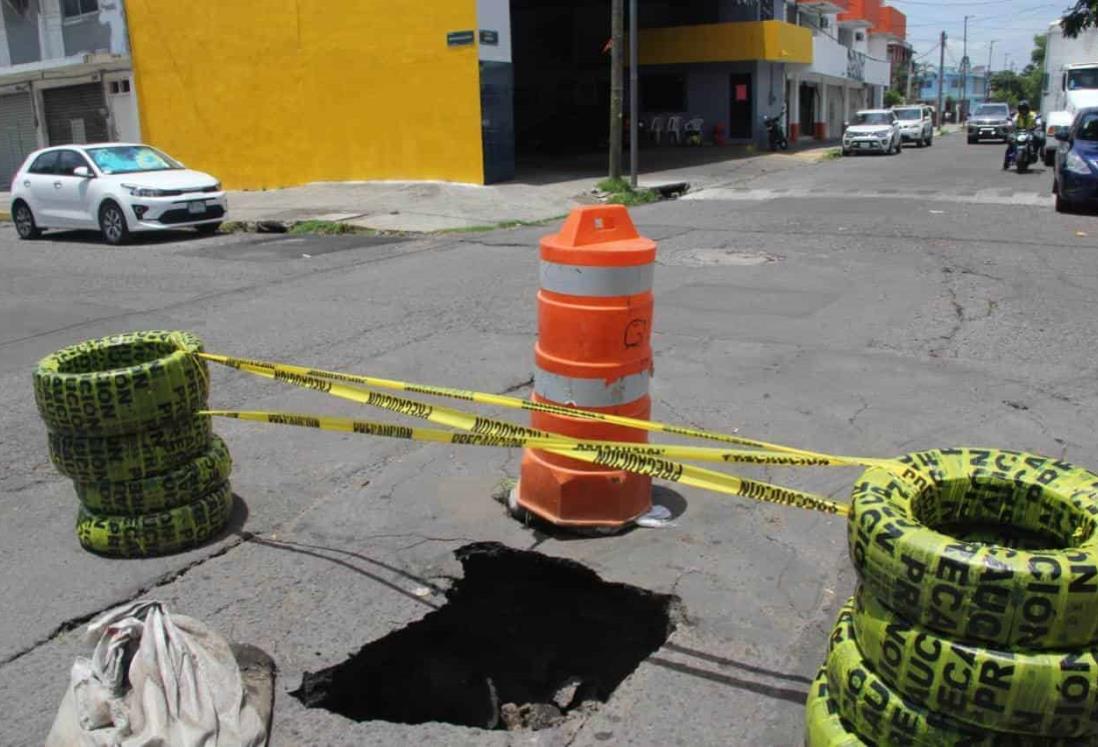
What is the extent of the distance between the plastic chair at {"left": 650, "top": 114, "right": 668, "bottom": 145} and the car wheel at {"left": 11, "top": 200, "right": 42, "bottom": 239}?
87.3 feet

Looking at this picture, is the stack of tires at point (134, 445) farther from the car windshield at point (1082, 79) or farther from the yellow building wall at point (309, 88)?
the car windshield at point (1082, 79)

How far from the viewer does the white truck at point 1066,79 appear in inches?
1052

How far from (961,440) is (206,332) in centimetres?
677

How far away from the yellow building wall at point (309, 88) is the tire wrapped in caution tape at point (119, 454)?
58.6ft

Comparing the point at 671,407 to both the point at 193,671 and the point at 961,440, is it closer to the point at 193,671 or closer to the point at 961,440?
the point at 961,440

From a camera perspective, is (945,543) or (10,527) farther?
(10,527)

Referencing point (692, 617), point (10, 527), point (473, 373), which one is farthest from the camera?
point (473, 373)

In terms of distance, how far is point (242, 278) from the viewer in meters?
12.0

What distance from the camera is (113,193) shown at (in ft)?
52.4

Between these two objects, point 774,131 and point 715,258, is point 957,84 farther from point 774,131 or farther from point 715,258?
point 715,258

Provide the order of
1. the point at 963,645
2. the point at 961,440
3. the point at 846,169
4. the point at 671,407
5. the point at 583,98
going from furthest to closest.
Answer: the point at 583,98, the point at 846,169, the point at 671,407, the point at 961,440, the point at 963,645

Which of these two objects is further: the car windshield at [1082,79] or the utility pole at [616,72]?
the car windshield at [1082,79]

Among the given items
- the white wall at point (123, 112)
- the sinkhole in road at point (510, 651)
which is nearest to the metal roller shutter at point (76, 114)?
the white wall at point (123, 112)

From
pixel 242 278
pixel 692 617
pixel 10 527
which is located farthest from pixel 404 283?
pixel 692 617
